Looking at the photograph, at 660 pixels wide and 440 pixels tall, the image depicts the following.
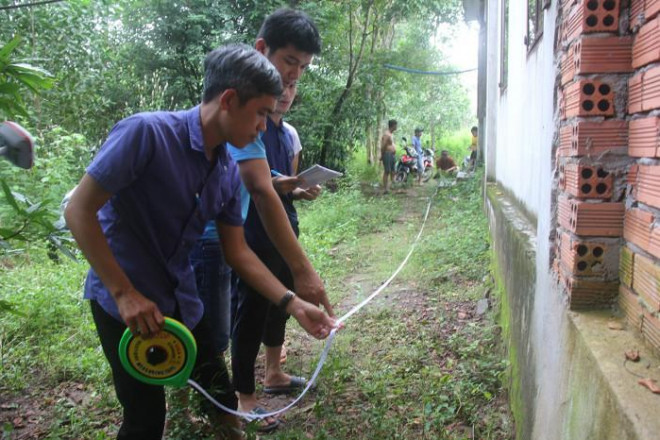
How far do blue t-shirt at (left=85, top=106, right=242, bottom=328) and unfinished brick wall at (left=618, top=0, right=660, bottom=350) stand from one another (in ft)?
4.22

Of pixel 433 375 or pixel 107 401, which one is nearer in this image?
pixel 107 401

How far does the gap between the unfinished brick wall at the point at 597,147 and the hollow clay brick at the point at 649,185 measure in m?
0.10

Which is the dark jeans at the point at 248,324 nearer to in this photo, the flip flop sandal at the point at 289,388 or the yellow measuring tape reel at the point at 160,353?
the flip flop sandal at the point at 289,388

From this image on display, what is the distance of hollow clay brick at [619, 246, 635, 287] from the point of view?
135cm

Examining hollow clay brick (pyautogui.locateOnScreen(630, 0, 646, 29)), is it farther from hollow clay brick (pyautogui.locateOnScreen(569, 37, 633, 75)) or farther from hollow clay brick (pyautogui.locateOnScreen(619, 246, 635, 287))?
hollow clay brick (pyautogui.locateOnScreen(619, 246, 635, 287))

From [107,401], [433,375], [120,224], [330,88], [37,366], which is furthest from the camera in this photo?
[330,88]

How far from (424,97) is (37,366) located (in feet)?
73.7

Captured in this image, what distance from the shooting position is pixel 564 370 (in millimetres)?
1540

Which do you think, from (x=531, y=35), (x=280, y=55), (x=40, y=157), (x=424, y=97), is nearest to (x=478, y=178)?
(x=531, y=35)

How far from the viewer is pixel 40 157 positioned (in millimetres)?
6617

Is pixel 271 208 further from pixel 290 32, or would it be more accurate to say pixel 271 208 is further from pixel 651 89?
pixel 651 89

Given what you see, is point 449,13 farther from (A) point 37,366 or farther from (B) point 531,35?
(A) point 37,366

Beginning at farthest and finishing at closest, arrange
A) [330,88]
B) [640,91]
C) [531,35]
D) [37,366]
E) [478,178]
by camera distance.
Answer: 1. [330,88]
2. [478,178]
3. [531,35]
4. [37,366]
5. [640,91]

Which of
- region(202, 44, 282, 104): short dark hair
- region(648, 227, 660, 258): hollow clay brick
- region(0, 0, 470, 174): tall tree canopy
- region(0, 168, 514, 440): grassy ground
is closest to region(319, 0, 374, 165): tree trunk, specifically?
region(0, 0, 470, 174): tall tree canopy
